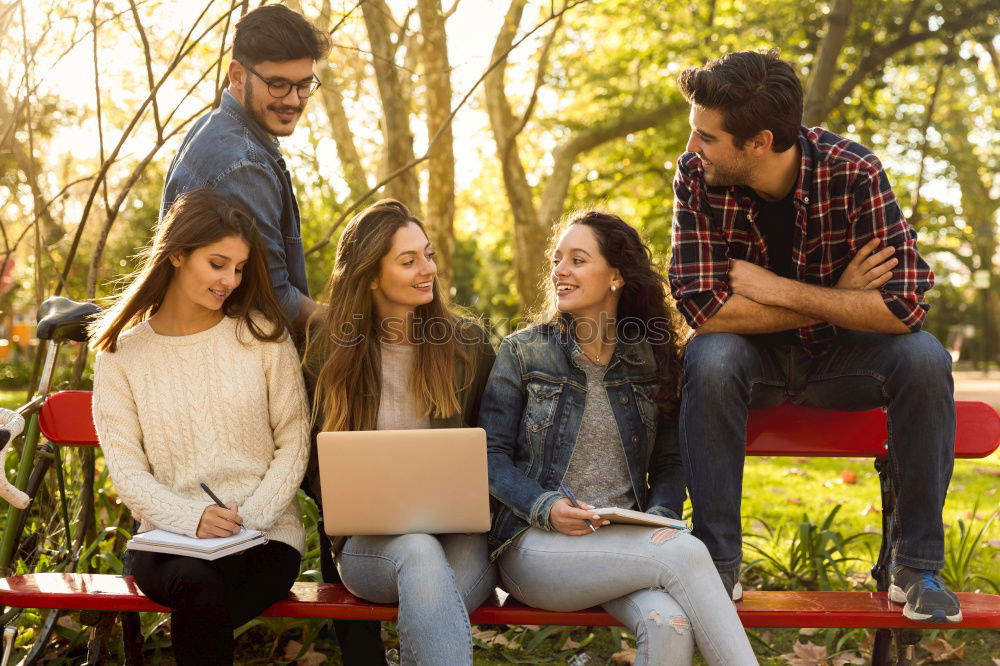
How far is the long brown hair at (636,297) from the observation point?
3203mm

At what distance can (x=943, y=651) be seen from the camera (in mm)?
3543

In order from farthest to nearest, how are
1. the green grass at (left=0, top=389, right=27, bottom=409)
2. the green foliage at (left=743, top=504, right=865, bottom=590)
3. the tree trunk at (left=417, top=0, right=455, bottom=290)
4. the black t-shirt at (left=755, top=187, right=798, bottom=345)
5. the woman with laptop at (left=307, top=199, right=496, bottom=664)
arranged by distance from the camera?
the tree trunk at (left=417, top=0, right=455, bottom=290)
the green grass at (left=0, top=389, right=27, bottom=409)
the green foliage at (left=743, top=504, right=865, bottom=590)
the black t-shirt at (left=755, top=187, right=798, bottom=345)
the woman with laptop at (left=307, top=199, right=496, bottom=664)

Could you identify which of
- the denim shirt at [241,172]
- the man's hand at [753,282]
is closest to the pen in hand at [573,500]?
the man's hand at [753,282]

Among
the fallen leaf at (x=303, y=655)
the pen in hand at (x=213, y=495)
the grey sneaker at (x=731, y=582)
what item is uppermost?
the pen in hand at (x=213, y=495)

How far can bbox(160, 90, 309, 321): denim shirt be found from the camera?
3.24 m

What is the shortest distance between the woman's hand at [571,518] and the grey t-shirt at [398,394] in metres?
0.57

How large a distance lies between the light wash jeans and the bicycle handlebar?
3.21 ft

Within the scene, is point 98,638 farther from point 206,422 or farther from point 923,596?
point 923,596

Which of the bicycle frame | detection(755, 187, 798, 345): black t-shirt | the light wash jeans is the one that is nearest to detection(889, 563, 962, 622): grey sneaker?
detection(755, 187, 798, 345): black t-shirt

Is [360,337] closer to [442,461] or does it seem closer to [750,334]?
[442,461]

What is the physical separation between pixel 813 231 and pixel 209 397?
2.01 m

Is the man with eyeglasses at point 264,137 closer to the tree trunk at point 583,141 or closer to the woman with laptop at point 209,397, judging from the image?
the woman with laptop at point 209,397

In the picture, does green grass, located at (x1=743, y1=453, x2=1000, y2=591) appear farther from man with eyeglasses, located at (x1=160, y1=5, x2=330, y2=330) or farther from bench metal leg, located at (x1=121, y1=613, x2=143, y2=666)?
bench metal leg, located at (x1=121, y1=613, x2=143, y2=666)

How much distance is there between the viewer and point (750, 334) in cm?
300
